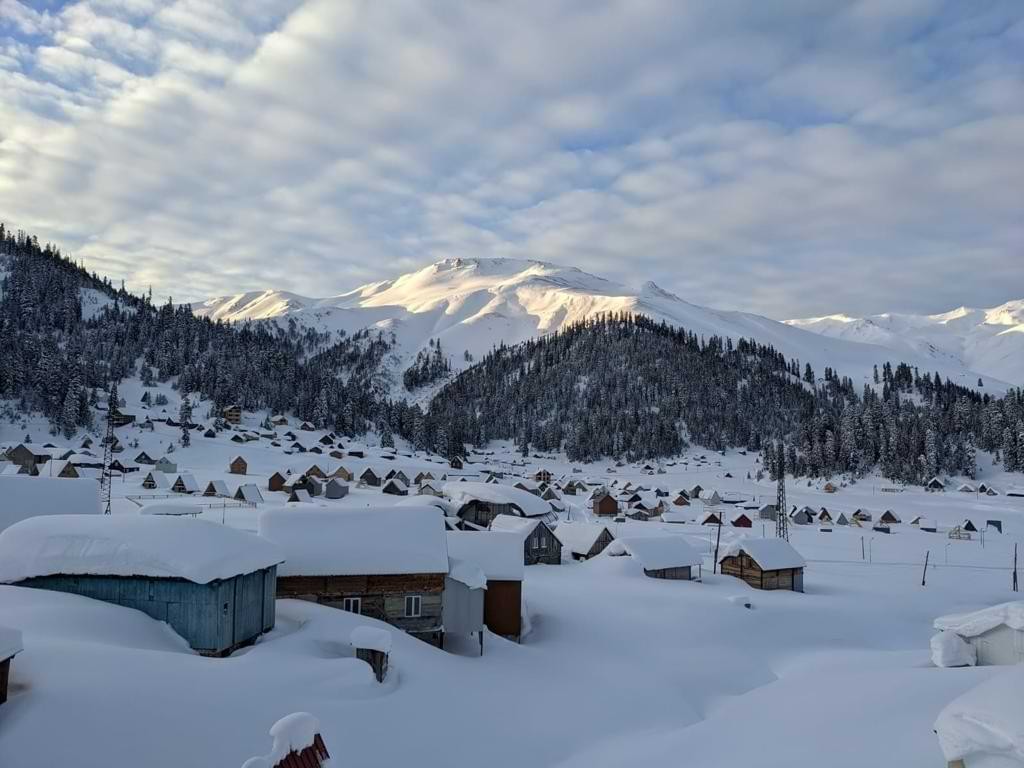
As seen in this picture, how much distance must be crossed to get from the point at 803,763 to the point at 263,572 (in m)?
15.5

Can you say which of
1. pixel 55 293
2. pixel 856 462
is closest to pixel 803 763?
pixel 856 462

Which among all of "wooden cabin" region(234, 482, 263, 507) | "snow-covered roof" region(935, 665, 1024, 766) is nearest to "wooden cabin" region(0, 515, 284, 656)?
"snow-covered roof" region(935, 665, 1024, 766)

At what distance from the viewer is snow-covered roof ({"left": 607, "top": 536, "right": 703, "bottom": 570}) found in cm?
4847

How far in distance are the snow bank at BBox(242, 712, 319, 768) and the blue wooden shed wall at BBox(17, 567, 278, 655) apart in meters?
9.98

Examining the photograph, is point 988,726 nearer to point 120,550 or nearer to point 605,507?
point 120,550

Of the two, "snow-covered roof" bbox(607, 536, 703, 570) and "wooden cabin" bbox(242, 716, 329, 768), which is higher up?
"wooden cabin" bbox(242, 716, 329, 768)

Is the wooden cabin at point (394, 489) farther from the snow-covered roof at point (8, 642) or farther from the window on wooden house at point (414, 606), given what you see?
the snow-covered roof at point (8, 642)

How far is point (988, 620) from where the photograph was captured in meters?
23.2

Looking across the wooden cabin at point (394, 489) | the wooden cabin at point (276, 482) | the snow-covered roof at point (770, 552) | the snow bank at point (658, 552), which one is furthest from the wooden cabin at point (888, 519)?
the wooden cabin at point (276, 482)

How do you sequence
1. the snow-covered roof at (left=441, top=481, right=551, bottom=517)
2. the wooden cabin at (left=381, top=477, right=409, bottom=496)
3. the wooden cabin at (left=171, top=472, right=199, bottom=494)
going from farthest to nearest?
the wooden cabin at (left=381, top=477, right=409, bottom=496) → the wooden cabin at (left=171, top=472, right=199, bottom=494) → the snow-covered roof at (left=441, top=481, right=551, bottom=517)

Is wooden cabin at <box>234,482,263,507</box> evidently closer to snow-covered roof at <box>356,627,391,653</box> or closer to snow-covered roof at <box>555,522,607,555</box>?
snow-covered roof at <box>555,522,607,555</box>

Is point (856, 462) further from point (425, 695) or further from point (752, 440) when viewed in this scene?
point (425, 695)

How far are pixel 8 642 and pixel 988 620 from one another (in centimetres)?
2699

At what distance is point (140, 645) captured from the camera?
1703 centimetres
